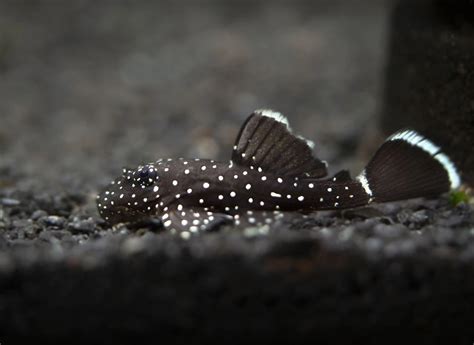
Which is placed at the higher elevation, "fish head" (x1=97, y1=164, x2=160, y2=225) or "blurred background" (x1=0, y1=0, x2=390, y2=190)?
"blurred background" (x1=0, y1=0, x2=390, y2=190)

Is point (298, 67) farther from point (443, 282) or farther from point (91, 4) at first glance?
point (443, 282)

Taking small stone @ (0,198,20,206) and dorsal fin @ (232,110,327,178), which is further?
small stone @ (0,198,20,206)

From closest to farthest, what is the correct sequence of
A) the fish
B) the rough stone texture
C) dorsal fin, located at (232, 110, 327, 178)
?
the rough stone texture
the fish
dorsal fin, located at (232, 110, 327, 178)

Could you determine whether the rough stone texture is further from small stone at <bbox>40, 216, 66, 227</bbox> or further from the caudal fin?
the caudal fin

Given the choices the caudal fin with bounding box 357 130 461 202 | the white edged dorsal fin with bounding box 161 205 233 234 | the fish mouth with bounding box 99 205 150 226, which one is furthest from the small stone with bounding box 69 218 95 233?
the caudal fin with bounding box 357 130 461 202

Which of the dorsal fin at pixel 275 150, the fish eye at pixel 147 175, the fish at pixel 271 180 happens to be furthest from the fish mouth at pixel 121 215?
the dorsal fin at pixel 275 150

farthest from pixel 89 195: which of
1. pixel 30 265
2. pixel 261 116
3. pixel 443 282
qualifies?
pixel 443 282

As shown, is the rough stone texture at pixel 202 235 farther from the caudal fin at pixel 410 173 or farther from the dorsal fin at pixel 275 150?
the dorsal fin at pixel 275 150
